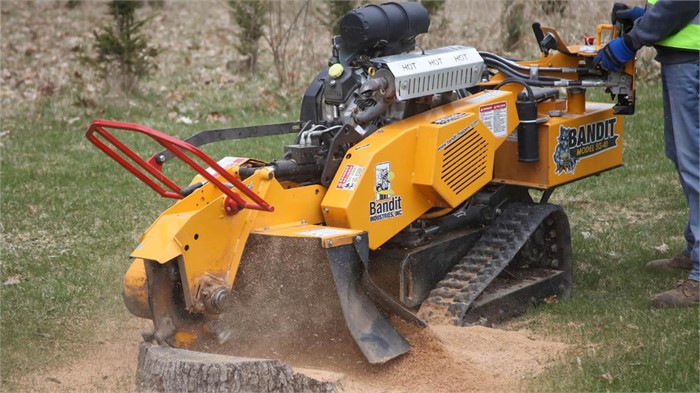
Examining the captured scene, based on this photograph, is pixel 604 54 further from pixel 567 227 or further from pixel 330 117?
pixel 330 117

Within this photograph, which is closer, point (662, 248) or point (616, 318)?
point (616, 318)

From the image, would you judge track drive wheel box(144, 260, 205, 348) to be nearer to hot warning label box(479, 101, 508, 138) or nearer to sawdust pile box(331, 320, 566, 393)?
sawdust pile box(331, 320, 566, 393)

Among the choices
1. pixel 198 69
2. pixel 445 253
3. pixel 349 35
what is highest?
pixel 349 35

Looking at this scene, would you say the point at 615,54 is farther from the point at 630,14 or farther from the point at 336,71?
the point at 336,71

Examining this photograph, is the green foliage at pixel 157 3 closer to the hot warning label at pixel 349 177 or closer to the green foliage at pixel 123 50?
the green foliage at pixel 123 50

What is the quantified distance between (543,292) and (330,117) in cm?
184

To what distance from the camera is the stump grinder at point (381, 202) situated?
204 inches

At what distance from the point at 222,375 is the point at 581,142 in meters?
3.21

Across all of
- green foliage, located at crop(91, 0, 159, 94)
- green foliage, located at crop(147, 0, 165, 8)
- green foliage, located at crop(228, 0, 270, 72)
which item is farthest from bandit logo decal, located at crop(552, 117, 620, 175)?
green foliage, located at crop(147, 0, 165, 8)

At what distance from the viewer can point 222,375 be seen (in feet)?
15.4

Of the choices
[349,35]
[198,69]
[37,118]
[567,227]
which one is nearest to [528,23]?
[198,69]

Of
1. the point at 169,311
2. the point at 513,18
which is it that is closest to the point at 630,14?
the point at 169,311

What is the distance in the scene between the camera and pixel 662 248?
7.60m

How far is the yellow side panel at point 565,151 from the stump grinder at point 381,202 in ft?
0.04
